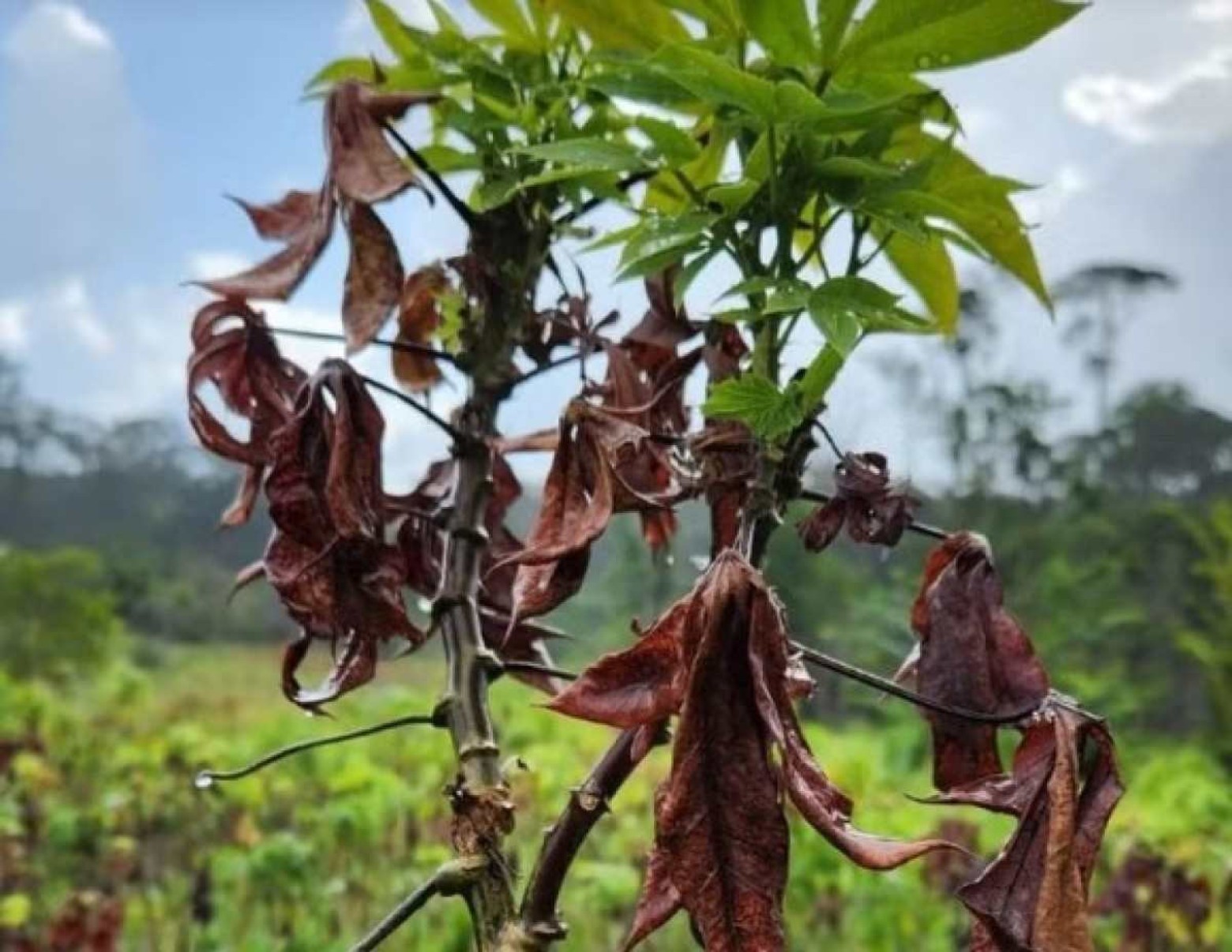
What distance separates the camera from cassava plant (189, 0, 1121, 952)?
1.20 ft

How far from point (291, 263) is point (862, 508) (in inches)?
7.9

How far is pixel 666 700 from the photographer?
0.37 meters

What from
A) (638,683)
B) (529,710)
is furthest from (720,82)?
(529,710)

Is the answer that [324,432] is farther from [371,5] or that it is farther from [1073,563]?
[1073,563]

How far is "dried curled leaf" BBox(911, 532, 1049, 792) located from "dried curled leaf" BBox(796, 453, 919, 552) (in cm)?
3

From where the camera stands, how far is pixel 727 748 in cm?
36

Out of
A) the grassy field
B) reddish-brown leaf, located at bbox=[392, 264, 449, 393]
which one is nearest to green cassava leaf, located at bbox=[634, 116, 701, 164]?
reddish-brown leaf, located at bbox=[392, 264, 449, 393]

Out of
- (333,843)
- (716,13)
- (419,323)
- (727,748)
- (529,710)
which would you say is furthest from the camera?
(529,710)

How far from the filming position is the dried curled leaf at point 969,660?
44 centimetres

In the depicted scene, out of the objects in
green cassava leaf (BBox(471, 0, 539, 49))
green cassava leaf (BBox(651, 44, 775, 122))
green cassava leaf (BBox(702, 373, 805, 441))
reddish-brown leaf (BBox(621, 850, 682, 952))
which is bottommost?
reddish-brown leaf (BBox(621, 850, 682, 952))

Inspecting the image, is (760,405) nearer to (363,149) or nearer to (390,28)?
(363,149)

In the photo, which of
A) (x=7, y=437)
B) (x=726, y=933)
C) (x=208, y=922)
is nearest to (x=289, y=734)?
(x=208, y=922)

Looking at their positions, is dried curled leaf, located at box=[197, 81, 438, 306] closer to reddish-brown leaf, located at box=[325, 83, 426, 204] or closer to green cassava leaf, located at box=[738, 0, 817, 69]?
reddish-brown leaf, located at box=[325, 83, 426, 204]

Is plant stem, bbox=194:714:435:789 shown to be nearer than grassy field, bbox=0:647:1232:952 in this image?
Yes
